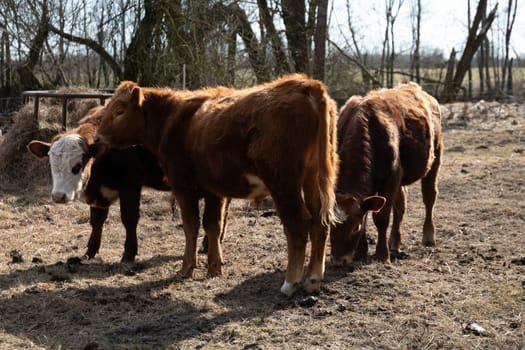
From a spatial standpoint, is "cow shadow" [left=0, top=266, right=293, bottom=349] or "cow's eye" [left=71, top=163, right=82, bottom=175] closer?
"cow shadow" [left=0, top=266, right=293, bottom=349]

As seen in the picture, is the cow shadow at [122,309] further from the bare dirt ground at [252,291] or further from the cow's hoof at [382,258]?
the cow's hoof at [382,258]

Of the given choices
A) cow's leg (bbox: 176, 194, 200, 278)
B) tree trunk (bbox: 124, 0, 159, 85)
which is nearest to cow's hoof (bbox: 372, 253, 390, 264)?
cow's leg (bbox: 176, 194, 200, 278)

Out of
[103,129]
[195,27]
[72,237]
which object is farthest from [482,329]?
[195,27]

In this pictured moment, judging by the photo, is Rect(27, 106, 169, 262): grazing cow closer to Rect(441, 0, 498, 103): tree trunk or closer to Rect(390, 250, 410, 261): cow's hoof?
Rect(390, 250, 410, 261): cow's hoof

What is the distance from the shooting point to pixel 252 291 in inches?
219

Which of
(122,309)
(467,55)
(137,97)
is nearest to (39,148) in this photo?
(137,97)

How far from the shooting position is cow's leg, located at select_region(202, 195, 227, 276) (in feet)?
19.9

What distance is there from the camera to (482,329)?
14.9 ft

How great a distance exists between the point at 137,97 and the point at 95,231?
5.62ft

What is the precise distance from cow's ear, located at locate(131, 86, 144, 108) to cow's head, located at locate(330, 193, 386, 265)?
7.11ft

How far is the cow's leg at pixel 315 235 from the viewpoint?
5.23m

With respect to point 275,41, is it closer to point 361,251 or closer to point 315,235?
point 361,251

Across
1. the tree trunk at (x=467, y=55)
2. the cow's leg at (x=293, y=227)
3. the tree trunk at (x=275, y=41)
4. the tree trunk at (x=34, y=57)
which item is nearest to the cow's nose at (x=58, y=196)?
the cow's leg at (x=293, y=227)

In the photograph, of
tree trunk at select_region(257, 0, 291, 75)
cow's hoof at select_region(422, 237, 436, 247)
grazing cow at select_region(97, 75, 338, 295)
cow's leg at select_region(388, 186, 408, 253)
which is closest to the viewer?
grazing cow at select_region(97, 75, 338, 295)
